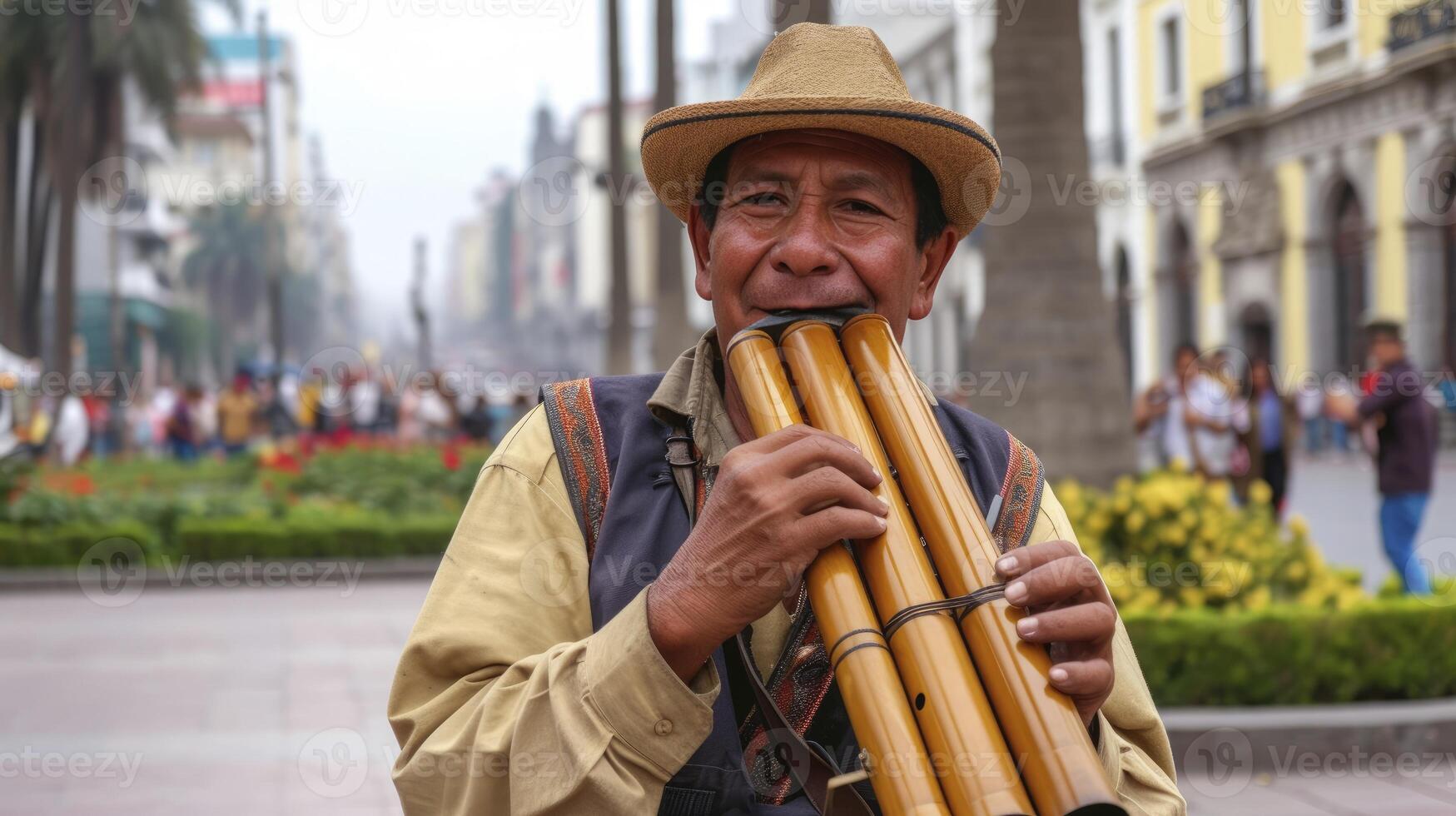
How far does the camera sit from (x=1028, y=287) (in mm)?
7992

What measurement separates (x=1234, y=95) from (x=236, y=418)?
18714 mm

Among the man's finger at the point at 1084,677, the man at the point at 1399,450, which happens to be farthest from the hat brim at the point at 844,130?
the man at the point at 1399,450

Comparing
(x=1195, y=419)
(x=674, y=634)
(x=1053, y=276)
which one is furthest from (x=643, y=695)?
(x=1195, y=419)

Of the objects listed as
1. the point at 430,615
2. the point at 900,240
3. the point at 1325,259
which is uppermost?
the point at 1325,259

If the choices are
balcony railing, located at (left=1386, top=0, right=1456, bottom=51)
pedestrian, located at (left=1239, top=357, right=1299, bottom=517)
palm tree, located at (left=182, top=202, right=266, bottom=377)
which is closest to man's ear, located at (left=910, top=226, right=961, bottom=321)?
pedestrian, located at (left=1239, top=357, right=1299, bottom=517)

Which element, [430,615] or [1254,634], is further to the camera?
[1254,634]

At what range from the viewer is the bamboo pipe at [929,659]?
1537mm

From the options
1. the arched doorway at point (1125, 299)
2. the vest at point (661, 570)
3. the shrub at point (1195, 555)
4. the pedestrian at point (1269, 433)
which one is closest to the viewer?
the vest at point (661, 570)

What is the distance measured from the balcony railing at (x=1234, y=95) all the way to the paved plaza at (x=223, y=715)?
18.4 meters

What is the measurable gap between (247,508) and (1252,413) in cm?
871

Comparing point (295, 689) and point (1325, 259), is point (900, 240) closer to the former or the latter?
point (295, 689)

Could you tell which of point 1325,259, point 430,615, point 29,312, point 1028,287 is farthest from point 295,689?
point 29,312

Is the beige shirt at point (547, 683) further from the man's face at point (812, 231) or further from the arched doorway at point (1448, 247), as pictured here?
the arched doorway at point (1448, 247)

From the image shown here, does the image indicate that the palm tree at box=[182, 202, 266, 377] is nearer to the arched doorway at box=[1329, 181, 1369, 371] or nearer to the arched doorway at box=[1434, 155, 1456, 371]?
the arched doorway at box=[1329, 181, 1369, 371]
